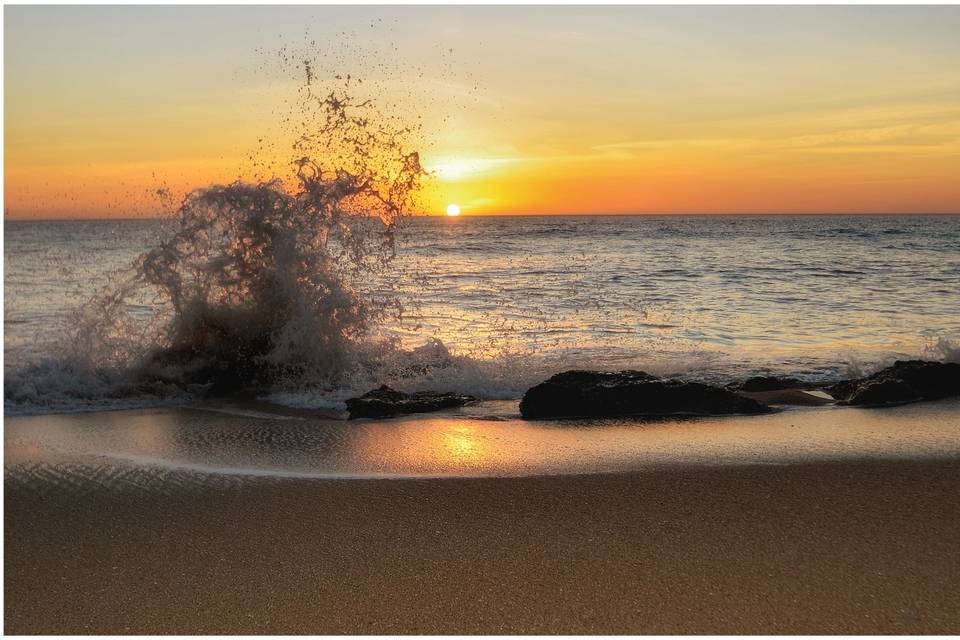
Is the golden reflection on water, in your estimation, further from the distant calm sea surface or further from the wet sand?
the distant calm sea surface

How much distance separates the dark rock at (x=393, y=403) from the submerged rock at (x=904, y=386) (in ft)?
11.8

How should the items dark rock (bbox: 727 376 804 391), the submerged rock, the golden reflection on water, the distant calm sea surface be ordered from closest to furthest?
the golden reflection on water
the submerged rock
dark rock (bbox: 727 376 804 391)
the distant calm sea surface

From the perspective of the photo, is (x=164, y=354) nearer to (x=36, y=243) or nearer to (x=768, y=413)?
(x=768, y=413)

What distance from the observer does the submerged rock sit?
7219mm

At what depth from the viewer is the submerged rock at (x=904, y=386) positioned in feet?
23.7

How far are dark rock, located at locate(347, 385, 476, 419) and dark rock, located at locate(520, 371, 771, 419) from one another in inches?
34.5

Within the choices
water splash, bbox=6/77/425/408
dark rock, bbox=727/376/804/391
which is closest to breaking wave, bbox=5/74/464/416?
water splash, bbox=6/77/425/408

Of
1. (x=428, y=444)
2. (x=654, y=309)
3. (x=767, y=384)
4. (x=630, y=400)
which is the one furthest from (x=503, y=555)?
(x=654, y=309)

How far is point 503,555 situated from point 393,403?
12.4 ft

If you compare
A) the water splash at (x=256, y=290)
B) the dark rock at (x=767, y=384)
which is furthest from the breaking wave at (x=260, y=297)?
the dark rock at (x=767, y=384)

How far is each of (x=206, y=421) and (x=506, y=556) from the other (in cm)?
424

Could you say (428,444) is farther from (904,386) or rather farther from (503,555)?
(904,386)

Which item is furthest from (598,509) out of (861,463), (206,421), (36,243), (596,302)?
(36,243)

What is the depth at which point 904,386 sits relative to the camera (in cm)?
727
